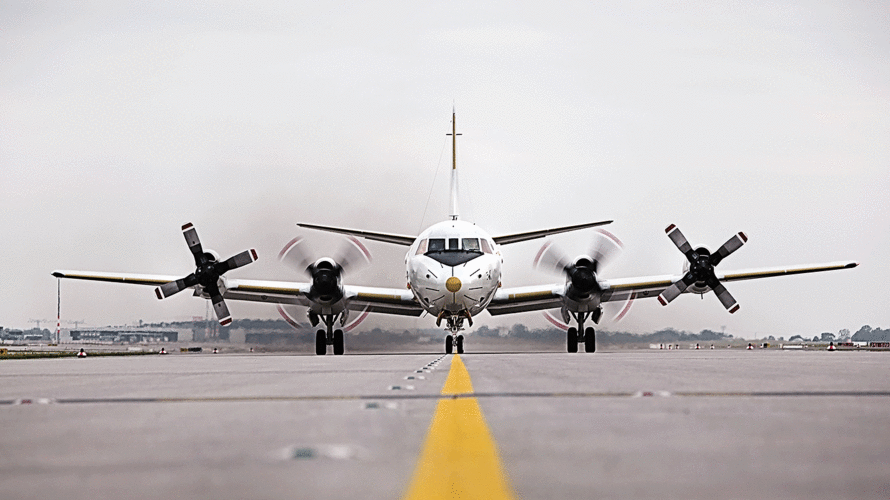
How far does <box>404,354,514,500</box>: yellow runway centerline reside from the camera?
411cm

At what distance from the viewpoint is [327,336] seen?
3522 centimetres

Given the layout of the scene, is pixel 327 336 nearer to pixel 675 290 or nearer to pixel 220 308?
pixel 220 308

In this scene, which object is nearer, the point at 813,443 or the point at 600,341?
the point at 813,443

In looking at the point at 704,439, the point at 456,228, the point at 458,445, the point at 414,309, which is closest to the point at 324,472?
the point at 458,445

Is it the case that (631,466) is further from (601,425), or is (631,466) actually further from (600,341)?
(600,341)

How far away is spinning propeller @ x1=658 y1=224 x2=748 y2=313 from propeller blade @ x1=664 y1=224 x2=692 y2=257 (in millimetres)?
90

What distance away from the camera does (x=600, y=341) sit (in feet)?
153

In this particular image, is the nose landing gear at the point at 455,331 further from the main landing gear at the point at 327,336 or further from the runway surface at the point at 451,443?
the runway surface at the point at 451,443

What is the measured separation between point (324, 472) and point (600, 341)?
140ft

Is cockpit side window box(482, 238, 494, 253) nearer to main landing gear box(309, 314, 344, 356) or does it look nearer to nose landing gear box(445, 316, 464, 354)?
nose landing gear box(445, 316, 464, 354)

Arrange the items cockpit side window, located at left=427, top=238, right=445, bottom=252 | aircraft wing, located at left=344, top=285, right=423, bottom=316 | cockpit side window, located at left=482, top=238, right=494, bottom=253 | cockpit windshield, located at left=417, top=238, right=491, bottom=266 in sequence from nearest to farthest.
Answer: cockpit windshield, located at left=417, top=238, right=491, bottom=266 < cockpit side window, located at left=427, top=238, right=445, bottom=252 < cockpit side window, located at left=482, top=238, right=494, bottom=253 < aircraft wing, located at left=344, top=285, right=423, bottom=316

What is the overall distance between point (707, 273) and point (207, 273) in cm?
1670

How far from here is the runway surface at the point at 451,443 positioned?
4262mm

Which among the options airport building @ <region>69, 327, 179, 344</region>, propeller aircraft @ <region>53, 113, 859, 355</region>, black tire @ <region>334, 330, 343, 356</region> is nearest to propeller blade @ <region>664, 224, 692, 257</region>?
propeller aircraft @ <region>53, 113, 859, 355</region>
